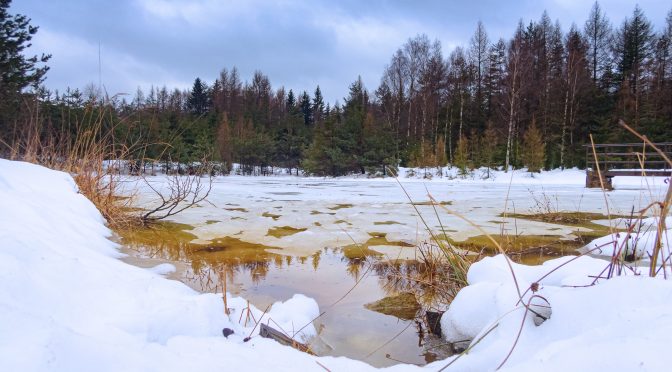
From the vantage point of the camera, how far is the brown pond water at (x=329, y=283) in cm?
159

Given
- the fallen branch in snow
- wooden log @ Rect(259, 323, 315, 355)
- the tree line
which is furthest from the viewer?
the tree line

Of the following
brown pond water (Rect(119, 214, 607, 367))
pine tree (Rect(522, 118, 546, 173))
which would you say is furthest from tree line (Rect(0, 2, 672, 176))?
brown pond water (Rect(119, 214, 607, 367))

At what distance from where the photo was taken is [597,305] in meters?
0.89

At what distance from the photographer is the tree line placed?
18.1 meters

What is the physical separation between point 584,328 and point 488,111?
82.0 feet

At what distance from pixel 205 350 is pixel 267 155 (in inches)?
981

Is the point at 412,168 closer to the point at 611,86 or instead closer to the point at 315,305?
the point at 611,86

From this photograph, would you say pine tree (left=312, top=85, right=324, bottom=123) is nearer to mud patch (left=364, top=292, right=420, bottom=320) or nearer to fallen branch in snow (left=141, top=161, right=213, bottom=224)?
fallen branch in snow (left=141, top=161, right=213, bottom=224)

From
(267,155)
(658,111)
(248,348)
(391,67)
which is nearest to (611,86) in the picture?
(658,111)

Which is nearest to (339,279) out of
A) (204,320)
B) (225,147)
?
(204,320)

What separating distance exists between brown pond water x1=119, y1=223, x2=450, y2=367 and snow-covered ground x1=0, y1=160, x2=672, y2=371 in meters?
0.17

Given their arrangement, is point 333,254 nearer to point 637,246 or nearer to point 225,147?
point 637,246

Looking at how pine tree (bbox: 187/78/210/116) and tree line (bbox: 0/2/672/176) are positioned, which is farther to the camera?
pine tree (bbox: 187/78/210/116)

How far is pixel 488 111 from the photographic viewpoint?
23.8 m
